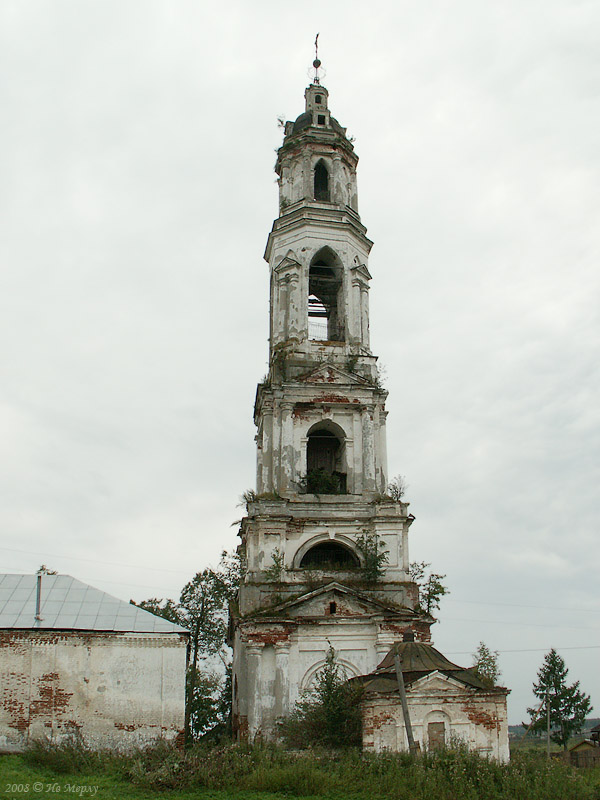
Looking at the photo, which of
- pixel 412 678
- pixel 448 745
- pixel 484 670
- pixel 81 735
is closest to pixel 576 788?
pixel 448 745

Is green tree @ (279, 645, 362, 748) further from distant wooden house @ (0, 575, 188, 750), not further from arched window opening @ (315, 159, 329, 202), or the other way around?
arched window opening @ (315, 159, 329, 202)

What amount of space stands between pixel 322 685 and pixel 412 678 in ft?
7.25

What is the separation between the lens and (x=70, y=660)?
621 inches

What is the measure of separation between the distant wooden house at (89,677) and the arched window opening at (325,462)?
271 inches

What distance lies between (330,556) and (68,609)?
302 inches

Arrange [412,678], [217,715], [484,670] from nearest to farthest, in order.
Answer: [412,678] → [484,670] → [217,715]

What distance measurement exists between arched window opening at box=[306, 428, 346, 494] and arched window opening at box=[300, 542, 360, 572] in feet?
5.15

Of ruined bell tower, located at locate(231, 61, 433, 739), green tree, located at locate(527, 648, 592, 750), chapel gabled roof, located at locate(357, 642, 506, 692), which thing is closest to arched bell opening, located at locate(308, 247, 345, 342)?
ruined bell tower, located at locate(231, 61, 433, 739)

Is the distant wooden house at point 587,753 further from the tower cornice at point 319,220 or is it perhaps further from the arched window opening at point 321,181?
the arched window opening at point 321,181

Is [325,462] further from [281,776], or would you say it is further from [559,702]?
[559,702]

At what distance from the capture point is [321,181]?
27.2 meters

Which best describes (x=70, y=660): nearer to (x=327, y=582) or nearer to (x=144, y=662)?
(x=144, y=662)

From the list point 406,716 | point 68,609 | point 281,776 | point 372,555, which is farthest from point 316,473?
point 281,776

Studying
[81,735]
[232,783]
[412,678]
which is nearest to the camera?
[232,783]
